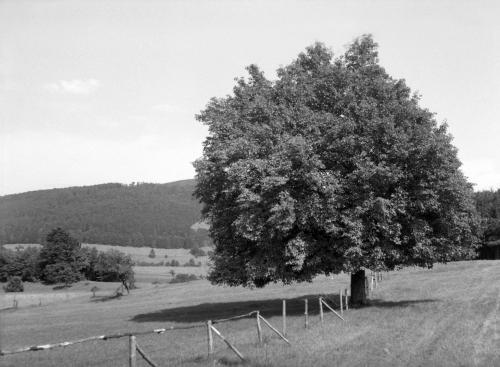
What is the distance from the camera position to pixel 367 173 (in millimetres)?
30359

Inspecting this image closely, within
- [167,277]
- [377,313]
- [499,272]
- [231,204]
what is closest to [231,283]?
[231,204]

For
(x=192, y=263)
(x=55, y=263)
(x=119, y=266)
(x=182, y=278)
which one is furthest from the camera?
(x=192, y=263)

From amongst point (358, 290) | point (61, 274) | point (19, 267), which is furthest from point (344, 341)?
point (19, 267)

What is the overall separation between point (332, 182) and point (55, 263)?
102m

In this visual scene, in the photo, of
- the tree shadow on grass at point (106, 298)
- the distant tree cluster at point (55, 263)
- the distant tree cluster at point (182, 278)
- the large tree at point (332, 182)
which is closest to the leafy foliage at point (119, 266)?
the tree shadow on grass at point (106, 298)

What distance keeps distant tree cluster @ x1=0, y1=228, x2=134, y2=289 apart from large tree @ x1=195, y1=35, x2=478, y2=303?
3286 inches

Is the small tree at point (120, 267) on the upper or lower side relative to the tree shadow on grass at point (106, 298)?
upper

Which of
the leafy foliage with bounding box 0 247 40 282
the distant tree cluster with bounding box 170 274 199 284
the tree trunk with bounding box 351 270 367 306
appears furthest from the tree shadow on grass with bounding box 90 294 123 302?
the tree trunk with bounding box 351 270 367 306

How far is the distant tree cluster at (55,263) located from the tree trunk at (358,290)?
271 feet

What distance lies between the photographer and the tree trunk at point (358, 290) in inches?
1467

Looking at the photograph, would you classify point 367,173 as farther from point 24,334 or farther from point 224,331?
point 24,334

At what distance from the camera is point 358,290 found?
124 ft

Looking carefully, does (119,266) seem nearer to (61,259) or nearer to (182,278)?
(61,259)

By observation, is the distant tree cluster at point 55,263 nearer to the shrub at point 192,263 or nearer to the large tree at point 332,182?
the shrub at point 192,263
